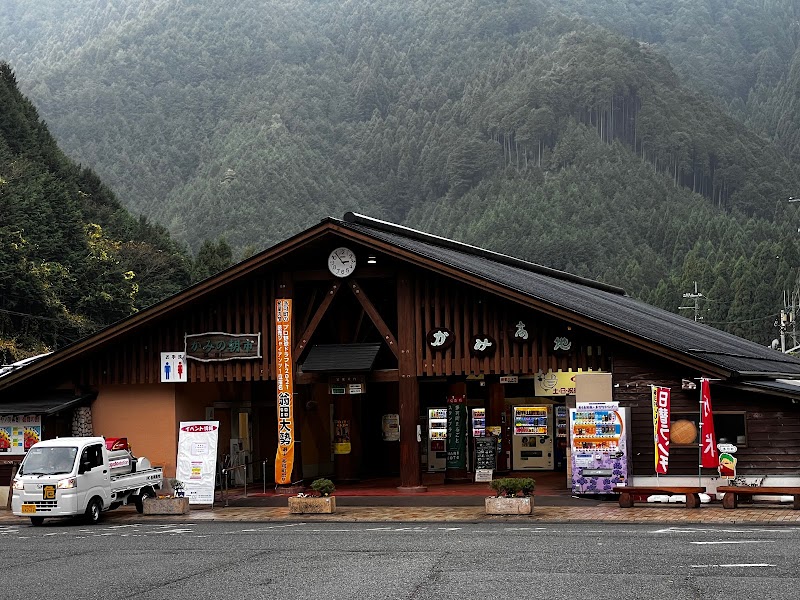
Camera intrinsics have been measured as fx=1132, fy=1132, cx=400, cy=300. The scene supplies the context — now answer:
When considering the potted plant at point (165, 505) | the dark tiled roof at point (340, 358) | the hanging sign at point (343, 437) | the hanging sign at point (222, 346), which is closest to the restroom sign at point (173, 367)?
the hanging sign at point (222, 346)

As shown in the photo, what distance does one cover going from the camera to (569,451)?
2469 centimetres

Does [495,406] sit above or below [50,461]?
above

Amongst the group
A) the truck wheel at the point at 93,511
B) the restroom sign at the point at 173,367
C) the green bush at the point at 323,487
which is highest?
the restroom sign at the point at 173,367

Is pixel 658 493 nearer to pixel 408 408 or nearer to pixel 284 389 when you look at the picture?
pixel 408 408

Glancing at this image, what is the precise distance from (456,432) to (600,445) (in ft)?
23.3

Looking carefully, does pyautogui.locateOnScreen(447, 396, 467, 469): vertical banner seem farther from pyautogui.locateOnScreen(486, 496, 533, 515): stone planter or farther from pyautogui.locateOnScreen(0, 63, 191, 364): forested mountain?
pyautogui.locateOnScreen(0, 63, 191, 364): forested mountain

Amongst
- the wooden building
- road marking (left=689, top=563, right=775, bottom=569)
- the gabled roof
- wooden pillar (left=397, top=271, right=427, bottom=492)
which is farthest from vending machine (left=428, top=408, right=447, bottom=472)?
road marking (left=689, top=563, right=775, bottom=569)

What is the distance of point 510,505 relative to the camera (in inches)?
842

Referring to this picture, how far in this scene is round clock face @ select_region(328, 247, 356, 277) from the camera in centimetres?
2623

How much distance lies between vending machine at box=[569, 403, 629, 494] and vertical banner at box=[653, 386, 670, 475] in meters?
0.65

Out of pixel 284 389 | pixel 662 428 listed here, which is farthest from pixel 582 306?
pixel 284 389

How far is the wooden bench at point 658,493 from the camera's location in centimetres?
2209

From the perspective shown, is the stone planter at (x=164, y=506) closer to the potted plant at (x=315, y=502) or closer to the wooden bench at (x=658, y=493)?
the potted plant at (x=315, y=502)

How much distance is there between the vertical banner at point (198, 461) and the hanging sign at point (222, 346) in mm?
2403
